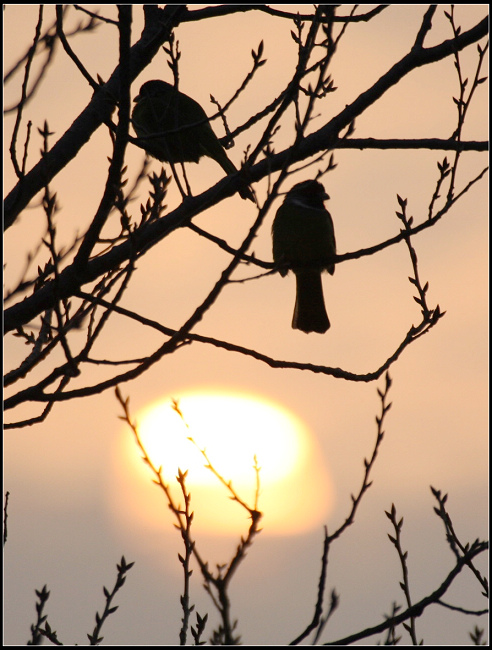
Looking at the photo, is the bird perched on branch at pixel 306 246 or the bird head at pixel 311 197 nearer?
the bird perched on branch at pixel 306 246

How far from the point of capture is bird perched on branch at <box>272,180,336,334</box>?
273 inches

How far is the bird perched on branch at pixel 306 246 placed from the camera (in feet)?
22.7

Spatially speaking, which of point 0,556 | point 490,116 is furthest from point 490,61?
point 0,556

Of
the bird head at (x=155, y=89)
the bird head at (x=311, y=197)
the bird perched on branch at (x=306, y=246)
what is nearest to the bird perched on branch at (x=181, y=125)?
the bird head at (x=155, y=89)

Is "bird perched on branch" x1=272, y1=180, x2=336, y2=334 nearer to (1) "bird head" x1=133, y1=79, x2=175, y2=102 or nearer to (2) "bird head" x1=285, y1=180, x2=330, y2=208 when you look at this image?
(2) "bird head" x1=285, y1=180, x2=330, y2=208

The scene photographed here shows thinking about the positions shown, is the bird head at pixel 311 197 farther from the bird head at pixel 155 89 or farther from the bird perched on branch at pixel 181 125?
the bird head at pixel 155 89

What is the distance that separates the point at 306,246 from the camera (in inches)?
273

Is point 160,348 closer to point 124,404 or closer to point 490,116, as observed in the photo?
point 124,404

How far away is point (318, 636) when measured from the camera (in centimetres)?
270

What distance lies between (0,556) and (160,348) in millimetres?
1005

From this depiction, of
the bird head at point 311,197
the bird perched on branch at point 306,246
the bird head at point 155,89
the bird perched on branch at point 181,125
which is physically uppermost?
the bird head at point 155,89

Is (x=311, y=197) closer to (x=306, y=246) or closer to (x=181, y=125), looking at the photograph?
(x=306, y=246)

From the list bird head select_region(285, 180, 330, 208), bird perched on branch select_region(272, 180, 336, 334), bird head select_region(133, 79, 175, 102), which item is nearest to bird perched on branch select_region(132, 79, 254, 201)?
bird head select_region(133, 79, 175, 102)

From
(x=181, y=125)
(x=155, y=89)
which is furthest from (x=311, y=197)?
(x=155, y=89)
